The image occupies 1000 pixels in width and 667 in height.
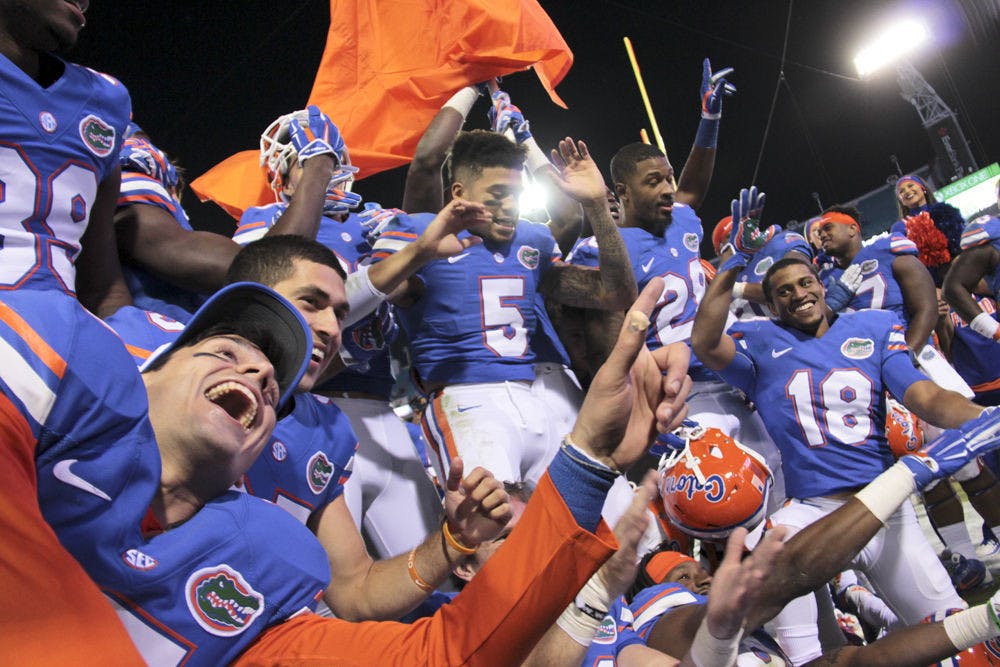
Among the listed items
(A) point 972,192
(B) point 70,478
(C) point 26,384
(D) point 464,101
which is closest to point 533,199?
(D) point 464,101

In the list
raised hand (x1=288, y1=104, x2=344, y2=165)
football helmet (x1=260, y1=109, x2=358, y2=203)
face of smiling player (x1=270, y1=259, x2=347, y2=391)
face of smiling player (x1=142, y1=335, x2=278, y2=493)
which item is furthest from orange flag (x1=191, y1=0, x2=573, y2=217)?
face of smiling player (x1=142, y1=335, x2=278, y2=493)

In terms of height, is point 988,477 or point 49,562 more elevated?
point 49,562

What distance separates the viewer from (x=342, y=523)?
2154mm

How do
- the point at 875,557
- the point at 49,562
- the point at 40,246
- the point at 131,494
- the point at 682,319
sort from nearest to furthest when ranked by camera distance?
the point at 49,562, the point at 131,494, the point at 40,246, the point at 875,557, the point at 682,319

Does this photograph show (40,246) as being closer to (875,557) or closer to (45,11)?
(45,11)

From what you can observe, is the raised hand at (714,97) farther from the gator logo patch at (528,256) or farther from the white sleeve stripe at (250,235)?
the white sleeve stripe at (250,235)

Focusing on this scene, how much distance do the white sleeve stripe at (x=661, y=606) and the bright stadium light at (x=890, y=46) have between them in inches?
812

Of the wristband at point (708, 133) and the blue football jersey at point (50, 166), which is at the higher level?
the wristband at point (708, 133)

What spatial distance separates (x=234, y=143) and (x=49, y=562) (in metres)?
12.3

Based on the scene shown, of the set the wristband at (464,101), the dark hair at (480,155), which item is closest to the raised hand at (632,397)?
the dark hair at (480,155)

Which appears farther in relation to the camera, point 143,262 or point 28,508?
point 143,262

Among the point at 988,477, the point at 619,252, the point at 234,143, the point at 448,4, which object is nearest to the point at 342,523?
the point at 619,252

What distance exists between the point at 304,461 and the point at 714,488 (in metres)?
1.41

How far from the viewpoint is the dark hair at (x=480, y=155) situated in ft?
11.5
